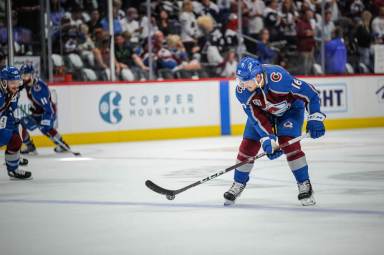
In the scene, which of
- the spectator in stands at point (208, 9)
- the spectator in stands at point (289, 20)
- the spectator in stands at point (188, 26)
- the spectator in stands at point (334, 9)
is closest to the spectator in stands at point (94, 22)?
the spectator in stands at point (188, 26)

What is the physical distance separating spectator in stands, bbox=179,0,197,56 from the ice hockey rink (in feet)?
12.9

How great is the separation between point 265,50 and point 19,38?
4.72 metres

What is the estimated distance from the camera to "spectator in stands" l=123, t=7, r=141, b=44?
15031 mm

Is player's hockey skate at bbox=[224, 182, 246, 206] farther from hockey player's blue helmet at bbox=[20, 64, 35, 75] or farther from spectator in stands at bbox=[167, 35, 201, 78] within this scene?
spectator in stands at bbox=[167, 35, 201, 78]

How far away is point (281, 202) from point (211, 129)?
844cm

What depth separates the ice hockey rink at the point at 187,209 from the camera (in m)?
5.48

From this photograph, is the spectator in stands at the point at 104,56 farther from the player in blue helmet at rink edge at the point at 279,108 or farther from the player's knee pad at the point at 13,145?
the player in blue helmet at rink edge at the point at 279,108

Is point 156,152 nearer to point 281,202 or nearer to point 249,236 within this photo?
point 281,202

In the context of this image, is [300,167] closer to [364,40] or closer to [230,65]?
[230,65]

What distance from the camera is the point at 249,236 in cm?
575

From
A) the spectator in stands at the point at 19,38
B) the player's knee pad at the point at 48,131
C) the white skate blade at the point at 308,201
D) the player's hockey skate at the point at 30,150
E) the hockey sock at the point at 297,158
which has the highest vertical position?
the spectator in stands at the point at 19,38

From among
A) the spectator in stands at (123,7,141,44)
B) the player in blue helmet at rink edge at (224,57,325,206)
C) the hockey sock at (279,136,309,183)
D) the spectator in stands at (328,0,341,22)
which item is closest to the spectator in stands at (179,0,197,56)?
the spectator in stands at (123,7,141,44)

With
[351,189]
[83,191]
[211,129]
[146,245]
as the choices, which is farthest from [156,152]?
[146,245]

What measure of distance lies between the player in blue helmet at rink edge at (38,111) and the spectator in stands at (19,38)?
1.12m
